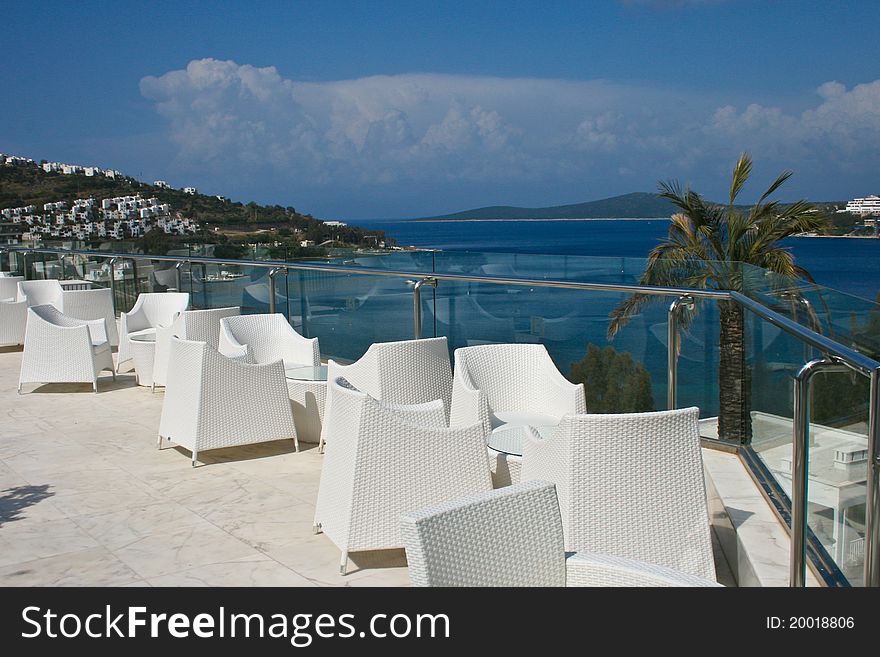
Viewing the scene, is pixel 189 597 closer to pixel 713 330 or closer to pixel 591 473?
pixel 591 473

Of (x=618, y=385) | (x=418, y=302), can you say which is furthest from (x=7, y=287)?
(x=618, y=385)

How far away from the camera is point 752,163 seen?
17.5 metres

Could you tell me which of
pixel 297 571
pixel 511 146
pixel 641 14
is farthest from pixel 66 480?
pixel 641 14

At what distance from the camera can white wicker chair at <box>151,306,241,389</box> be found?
627 cm

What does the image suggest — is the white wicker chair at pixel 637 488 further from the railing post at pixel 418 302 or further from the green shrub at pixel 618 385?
the railing post at pixel 418 302

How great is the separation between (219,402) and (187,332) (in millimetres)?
1898

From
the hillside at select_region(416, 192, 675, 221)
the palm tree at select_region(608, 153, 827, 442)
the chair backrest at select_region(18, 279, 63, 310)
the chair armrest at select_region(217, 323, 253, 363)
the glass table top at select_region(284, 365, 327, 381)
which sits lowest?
the glass table top at select_region(284, 365, 327, 381)

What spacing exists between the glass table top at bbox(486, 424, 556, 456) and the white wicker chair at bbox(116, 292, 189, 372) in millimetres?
4275

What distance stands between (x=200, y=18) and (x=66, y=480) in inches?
1945

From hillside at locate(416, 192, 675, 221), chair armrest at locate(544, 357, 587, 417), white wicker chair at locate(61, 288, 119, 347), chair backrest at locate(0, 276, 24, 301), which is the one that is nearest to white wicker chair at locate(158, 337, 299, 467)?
chair armrest at locate(544, 357, 587, 417)

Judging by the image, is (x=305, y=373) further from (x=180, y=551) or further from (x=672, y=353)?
(x=672, y=353)

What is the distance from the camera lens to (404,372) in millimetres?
4520

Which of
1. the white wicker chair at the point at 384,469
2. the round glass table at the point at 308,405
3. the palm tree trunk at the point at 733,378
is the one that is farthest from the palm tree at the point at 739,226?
the white wicker chair at the point at 384,469

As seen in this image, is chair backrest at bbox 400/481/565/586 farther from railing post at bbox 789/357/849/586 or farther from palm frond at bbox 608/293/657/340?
palm frond at bbox 608/293/657/340
